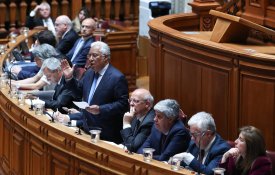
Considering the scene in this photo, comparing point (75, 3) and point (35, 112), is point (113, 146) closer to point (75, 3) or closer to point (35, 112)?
point (35, 112)

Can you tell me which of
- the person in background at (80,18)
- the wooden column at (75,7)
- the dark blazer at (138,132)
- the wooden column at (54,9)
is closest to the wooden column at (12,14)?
the wooden column at (54,9)

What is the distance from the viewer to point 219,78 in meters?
7.38

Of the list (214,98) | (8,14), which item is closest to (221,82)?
(214,98)

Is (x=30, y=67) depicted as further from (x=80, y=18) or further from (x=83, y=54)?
(x=80, y=18)

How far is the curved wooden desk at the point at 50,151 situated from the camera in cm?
596

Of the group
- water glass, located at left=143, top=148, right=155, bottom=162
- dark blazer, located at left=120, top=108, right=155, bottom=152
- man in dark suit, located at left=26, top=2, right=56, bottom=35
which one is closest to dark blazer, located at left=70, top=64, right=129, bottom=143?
dark blazer, located at left=120, top=108, right=155, bottom=152

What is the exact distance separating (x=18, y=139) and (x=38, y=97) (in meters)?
0.61

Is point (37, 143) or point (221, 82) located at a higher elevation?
point (221, 82)

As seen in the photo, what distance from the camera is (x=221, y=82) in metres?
7.36

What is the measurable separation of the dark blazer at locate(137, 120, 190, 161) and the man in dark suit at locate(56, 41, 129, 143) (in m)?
0.90

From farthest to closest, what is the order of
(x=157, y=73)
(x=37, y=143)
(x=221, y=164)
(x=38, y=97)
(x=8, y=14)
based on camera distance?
(x=8, y=14)
(x=157, y=73)
(x=38, y=97)
(x=37, y=143)
(x=221, y=164)

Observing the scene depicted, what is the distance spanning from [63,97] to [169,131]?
1617 millimetres

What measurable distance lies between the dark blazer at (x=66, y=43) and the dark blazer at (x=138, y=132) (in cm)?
335

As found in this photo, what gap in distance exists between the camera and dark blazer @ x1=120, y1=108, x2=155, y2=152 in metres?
6.61
